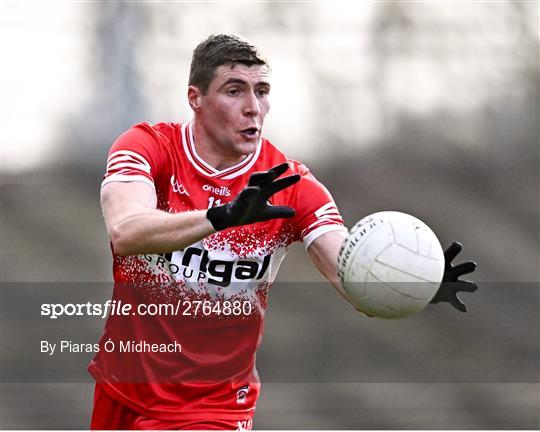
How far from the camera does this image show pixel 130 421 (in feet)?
13.9

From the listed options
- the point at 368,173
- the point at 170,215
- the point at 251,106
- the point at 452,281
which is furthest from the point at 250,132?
the point at 368,173

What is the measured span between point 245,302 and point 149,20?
19.0ft

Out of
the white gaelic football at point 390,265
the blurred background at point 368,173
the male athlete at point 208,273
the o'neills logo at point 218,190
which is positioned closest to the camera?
the white gaelic football at point 390,265

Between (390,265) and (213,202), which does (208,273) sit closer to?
(213,202)

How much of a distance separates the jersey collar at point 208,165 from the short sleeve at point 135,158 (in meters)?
0.15

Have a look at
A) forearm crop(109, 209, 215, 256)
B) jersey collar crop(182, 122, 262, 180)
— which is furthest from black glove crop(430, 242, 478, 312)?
forearm crop(109, 209, 215, 256)

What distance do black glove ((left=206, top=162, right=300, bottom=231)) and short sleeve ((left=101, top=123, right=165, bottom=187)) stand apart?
561 millimetres

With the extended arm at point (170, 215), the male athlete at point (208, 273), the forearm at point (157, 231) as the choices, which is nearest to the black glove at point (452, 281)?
the male athlete at point (208, 273)

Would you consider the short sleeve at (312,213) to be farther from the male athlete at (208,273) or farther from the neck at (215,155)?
the neck at (215,155)

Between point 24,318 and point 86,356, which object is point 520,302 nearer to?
point 86,356

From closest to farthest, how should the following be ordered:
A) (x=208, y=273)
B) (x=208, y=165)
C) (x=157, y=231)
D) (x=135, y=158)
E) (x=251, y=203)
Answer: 1. (x=251, y=203)
2. (x=157, y=231)
3. (x=135, y=158)
4. (x=208, y=273)
5. (x=208, y=165)

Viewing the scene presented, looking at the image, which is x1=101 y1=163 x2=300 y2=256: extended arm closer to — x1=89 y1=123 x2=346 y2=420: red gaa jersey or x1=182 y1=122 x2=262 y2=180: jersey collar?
x1=89 y1=123 x2=346 y2=420: red gaa jersey

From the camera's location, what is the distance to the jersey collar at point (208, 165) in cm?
429

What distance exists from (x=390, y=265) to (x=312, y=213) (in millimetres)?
644
